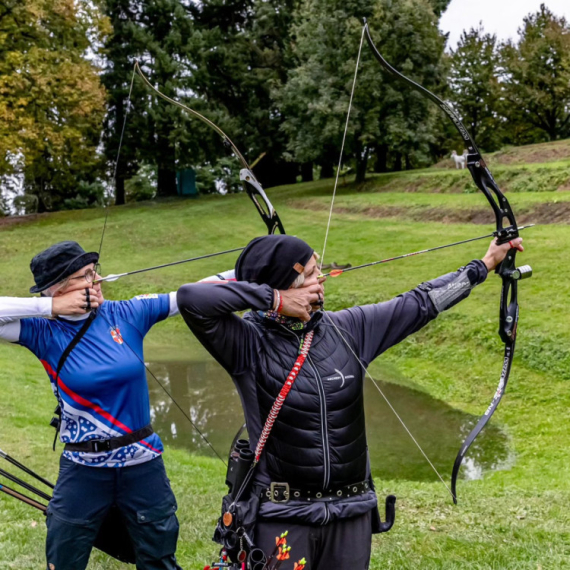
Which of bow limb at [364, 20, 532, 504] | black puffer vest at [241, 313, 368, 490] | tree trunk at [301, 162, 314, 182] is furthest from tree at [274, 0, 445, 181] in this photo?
black puffer vest at [241, 313, 368, 490]

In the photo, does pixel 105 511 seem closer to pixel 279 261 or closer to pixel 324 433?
pixel 324 433

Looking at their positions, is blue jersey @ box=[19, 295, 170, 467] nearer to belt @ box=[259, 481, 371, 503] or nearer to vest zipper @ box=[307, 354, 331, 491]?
belt @ box=[259, 481, 371, 503]

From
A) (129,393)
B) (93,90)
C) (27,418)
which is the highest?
(93,90)

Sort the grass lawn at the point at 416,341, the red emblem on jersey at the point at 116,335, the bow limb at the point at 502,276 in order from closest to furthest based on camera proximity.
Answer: the red emblem on jersey at the point at 116,335 → the bow limb at the point at 502,276 → the grass lawn at the point at 416,341

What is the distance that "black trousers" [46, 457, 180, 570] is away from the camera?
9.14 feet

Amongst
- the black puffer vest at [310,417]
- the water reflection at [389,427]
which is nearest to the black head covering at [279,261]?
the black puffer vest at [310,417]

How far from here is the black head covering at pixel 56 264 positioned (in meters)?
2.86

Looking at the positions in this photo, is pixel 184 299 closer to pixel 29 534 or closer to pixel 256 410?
pixel 256 410

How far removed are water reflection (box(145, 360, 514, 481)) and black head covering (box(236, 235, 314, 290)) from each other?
5.21 meters

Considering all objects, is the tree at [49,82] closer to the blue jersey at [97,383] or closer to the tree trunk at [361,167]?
the tree trunk at [361,167]

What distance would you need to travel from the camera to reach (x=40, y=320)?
2904mm

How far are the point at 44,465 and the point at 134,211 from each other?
1775 cm

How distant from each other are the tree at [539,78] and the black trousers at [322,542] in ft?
101

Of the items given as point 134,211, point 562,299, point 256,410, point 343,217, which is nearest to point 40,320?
point 256,410
